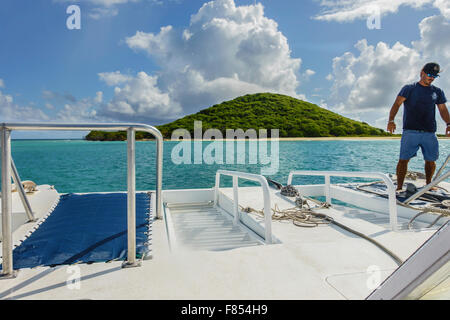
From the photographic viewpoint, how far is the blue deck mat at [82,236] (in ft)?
5.49

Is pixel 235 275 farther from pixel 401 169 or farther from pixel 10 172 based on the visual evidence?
pixel 401 169

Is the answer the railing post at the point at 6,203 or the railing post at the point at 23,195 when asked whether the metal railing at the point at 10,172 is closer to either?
the railing post at the point at 6,203

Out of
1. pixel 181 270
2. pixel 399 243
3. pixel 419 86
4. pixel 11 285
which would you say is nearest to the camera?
pixel 11 285

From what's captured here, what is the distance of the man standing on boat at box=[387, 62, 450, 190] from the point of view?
3.45m

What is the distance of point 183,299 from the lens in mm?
1212

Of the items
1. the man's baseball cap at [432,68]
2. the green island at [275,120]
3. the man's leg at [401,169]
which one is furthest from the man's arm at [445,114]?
the green island at [275,120]

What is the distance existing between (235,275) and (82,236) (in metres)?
1.13

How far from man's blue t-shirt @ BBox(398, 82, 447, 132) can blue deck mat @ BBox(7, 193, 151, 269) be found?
3.20 m

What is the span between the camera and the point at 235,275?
1428mm

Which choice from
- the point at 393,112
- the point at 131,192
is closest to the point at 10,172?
the point at 131,192

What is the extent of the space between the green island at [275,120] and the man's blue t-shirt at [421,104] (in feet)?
177
